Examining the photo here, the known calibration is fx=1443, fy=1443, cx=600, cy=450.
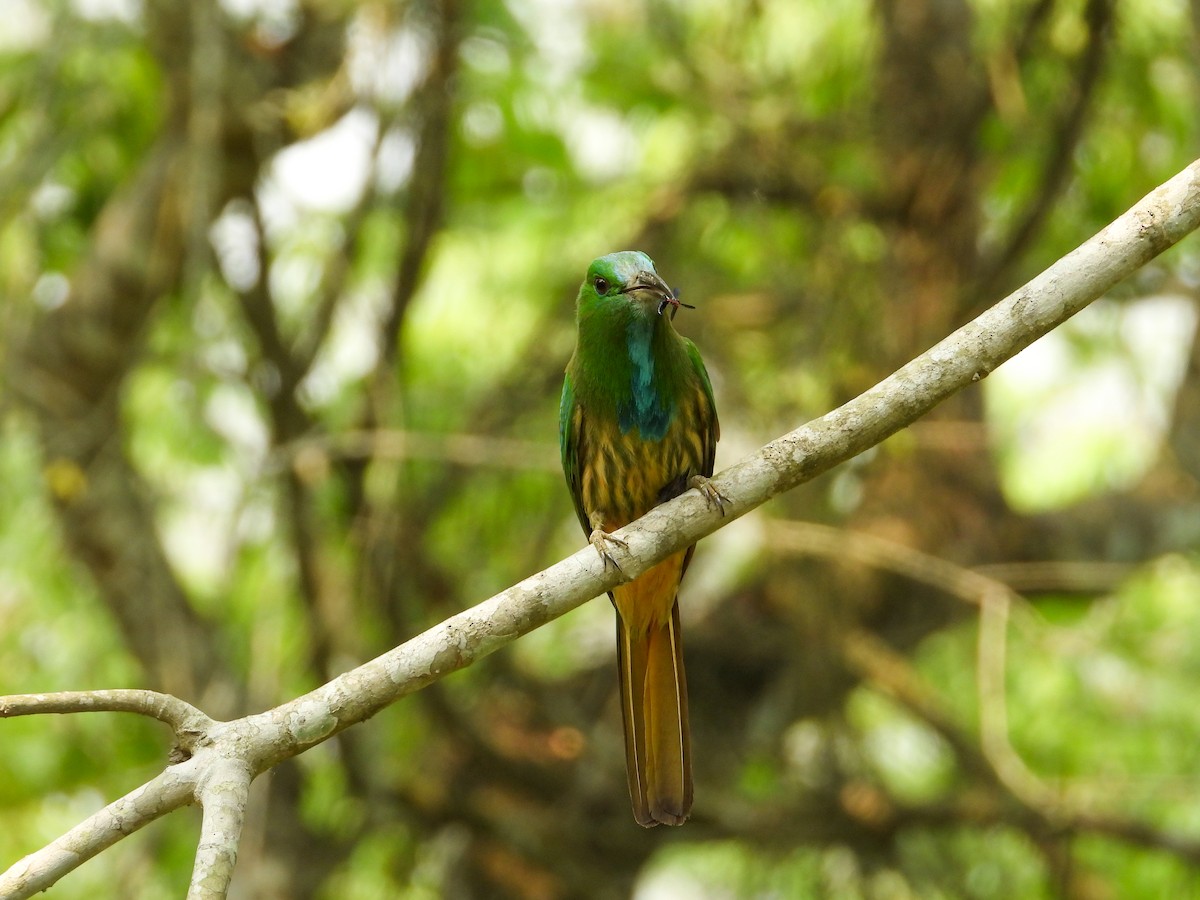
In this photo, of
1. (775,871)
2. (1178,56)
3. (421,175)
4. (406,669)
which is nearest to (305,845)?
(775,871)

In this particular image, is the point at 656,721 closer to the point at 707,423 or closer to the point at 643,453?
the point at 643,453

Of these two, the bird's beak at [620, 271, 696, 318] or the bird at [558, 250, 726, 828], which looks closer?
the bird's beak at [620, 271, 696, 318]

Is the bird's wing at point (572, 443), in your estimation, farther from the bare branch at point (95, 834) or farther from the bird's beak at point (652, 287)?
the bare branch at point (95, 834)

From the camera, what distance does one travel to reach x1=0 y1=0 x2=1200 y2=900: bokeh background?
17.6 ft

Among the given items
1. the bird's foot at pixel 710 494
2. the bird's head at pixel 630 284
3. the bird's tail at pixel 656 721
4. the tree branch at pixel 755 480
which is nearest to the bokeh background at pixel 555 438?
the bird's tail at pixel 656 721

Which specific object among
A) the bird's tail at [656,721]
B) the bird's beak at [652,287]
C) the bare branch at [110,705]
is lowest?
the bare branch at [110,705]

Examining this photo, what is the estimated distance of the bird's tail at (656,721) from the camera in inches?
143

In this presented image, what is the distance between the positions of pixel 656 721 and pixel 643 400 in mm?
843

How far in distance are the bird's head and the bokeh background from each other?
1352 millimetres

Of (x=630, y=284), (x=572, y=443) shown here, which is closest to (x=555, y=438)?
(x=572, y=443)

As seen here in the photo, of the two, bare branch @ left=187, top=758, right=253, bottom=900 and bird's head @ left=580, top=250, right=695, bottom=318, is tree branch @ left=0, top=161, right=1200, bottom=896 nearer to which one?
bare branch @ left=187, top=758, right=253, bottom=900

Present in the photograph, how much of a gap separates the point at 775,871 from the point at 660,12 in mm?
3530

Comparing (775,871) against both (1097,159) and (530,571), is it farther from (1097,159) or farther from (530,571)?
(1097,159)

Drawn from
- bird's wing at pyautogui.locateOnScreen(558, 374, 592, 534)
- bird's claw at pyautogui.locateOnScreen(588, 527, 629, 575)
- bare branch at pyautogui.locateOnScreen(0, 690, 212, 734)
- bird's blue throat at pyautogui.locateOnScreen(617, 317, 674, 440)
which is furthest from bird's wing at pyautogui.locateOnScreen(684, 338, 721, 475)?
bare branch at pyautogui.locateOnScreen(0, 690, 212, 734)
